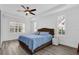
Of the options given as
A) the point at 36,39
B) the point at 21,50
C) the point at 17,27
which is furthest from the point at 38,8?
the point at 21,50

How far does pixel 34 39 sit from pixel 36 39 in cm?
6

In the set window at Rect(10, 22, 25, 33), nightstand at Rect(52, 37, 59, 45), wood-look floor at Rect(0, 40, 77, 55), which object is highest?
window at Rect(10, 22, 25, 33)

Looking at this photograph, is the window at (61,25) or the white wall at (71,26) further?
the window at (61,25)

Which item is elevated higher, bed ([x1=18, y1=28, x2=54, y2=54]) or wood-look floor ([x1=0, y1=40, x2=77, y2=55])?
bed ([x1=18, y1=28, x2=54, y2=54])

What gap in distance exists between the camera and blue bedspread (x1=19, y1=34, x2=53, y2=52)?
1.80m

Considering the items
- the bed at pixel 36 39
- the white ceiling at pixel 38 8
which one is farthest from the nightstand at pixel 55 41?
the white ceiling at pixel 38 8

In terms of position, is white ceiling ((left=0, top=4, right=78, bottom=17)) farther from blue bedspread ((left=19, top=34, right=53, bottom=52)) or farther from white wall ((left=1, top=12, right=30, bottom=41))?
blue bedspread ((left=19, top=34, right=53, bottom=52))

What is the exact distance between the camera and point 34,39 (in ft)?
6.32

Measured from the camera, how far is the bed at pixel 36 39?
5.91ft

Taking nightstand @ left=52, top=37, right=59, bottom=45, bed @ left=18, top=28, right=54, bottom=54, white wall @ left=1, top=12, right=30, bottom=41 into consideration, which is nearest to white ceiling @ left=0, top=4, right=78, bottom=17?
white wall @ left=1, top=12, right=30, bottom=41

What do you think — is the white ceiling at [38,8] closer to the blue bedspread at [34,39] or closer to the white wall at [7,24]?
the white wall at [7,24]

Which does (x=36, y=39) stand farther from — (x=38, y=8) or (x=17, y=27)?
(x=38, y=8)

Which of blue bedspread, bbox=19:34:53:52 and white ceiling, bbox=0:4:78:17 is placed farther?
blue bedspread, bbox=19:34:53:52

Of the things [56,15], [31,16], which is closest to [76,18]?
[56,15]
